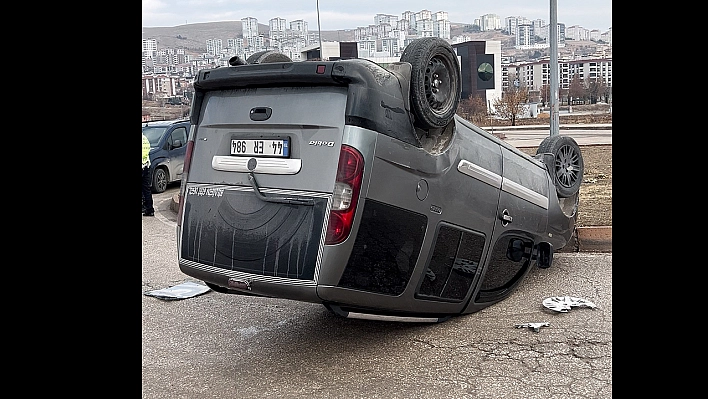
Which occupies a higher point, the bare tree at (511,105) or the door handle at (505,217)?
the bare tree at (511,105)

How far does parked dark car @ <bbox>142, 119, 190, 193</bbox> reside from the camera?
49.6 ft

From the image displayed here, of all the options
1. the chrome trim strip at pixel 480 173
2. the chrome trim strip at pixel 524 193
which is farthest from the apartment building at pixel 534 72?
the chrome trim strip at pixel 480 173

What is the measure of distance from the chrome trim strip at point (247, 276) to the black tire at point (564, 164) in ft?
10.8

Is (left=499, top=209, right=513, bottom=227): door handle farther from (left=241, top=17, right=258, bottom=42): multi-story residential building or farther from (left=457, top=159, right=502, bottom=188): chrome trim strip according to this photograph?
(left=241, top=17, right=258, bottom=42): multi-story residential building

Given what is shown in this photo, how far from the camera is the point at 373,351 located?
16.9 feet

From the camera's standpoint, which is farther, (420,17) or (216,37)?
(420,17)

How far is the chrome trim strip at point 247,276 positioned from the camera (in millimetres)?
4348

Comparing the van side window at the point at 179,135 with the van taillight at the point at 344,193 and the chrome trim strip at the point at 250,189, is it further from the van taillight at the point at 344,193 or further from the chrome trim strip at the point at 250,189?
the van taillight at the point at 344,193

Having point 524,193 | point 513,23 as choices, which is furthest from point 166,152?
point 513,23

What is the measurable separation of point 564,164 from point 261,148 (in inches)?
143

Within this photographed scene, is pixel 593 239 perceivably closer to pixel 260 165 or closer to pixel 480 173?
pixel 480 173

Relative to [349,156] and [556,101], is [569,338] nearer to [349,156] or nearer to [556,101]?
[349,156]

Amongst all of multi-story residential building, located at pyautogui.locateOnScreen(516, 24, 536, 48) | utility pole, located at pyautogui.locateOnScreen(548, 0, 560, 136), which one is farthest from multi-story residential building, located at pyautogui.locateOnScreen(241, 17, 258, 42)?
utility pole, located at pyautogui.locateOnScreen(548, 0, 560, 136)
